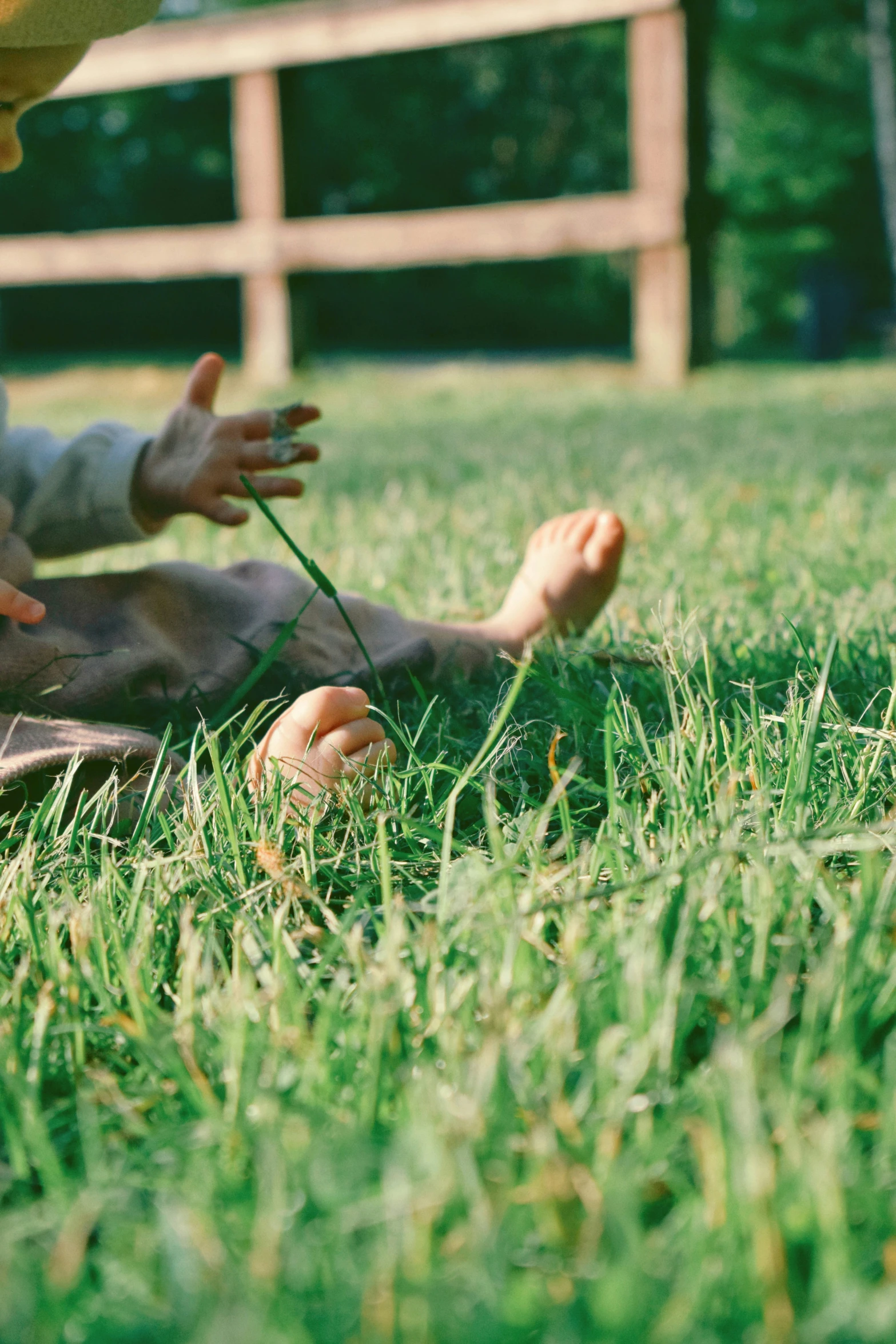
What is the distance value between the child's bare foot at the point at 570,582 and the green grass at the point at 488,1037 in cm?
22

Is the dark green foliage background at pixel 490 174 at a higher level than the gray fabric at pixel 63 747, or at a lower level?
higher

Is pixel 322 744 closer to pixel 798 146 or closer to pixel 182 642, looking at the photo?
pixel 182 642

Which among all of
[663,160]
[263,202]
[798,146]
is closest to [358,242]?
[263,202]

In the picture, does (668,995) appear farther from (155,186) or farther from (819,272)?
(155,186)

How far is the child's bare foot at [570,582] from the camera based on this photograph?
1.62m

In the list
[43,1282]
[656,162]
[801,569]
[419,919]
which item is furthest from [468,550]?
[656,162]

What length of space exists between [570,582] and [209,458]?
0.46 metres

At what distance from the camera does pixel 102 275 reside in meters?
6.43

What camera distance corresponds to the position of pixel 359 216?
620 cm

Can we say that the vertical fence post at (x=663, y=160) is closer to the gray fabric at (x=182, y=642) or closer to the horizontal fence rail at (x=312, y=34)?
the horizontal fence rail at (x=312, y=34)

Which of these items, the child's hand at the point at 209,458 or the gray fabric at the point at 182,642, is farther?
the child's hand at the point at 209,458

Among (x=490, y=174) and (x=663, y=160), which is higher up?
(x=490, y=174)

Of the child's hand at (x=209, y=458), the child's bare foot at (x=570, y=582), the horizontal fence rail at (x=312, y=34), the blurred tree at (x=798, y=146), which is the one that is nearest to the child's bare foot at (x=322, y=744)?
the child's hand at (x=209, y=458)

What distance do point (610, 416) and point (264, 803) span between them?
3.51 m
